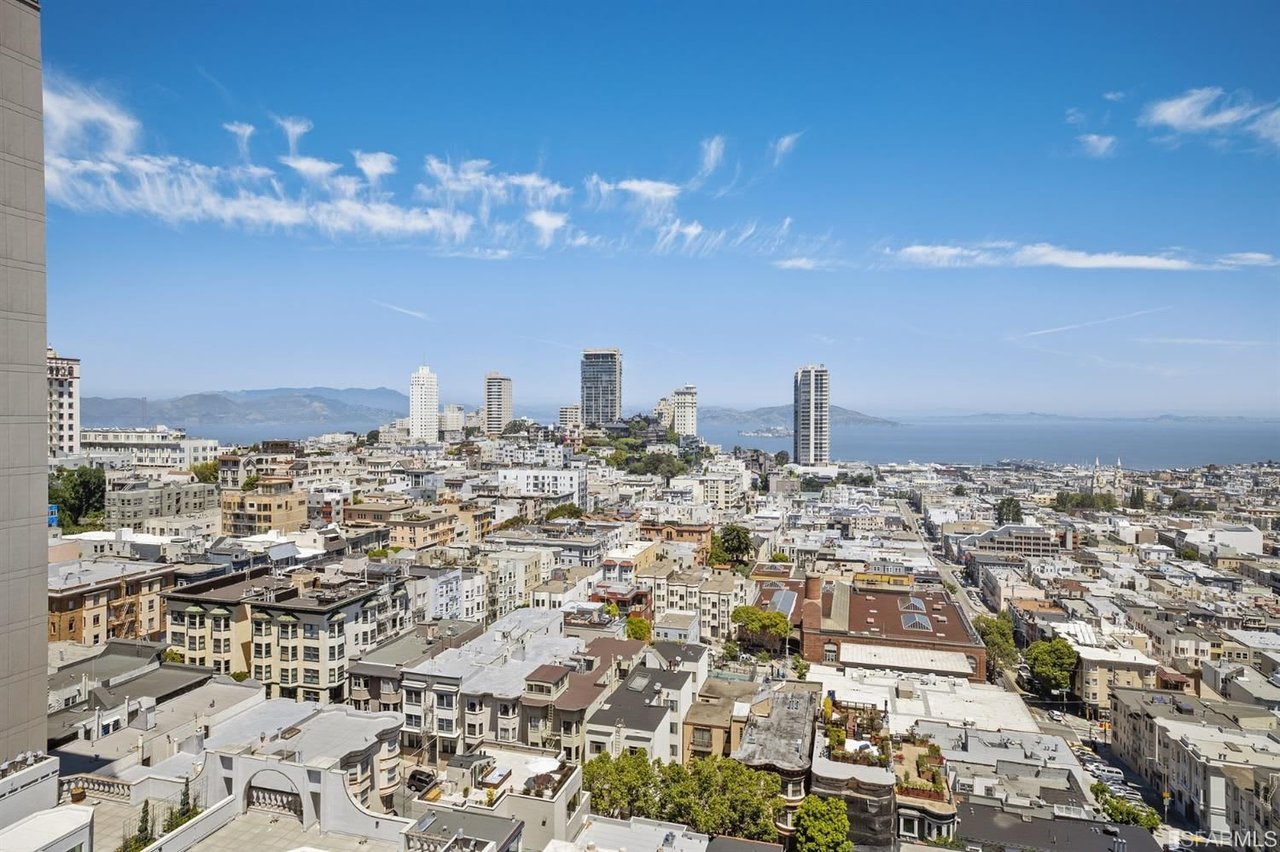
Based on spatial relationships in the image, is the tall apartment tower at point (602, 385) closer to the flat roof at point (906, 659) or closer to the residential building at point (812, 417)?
the residential building at point (812, 417)

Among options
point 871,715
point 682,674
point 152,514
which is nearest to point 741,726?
point 682,674

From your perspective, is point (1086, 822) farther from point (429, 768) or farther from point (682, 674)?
point (429, 768)

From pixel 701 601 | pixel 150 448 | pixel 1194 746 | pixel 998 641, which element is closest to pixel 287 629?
pixel 701 601

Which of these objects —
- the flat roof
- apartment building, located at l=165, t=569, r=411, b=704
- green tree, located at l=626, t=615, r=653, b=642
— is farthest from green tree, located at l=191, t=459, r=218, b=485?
the flat roof

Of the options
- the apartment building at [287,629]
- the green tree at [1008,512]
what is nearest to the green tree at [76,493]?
the apartment building at [287,629]

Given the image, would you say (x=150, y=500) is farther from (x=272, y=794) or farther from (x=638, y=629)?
(x=272, y=794)

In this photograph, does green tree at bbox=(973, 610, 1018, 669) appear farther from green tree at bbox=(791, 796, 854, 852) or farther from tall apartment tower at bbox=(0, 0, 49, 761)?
tall apartment tower at bbox=(0, 0, 49, 761)
